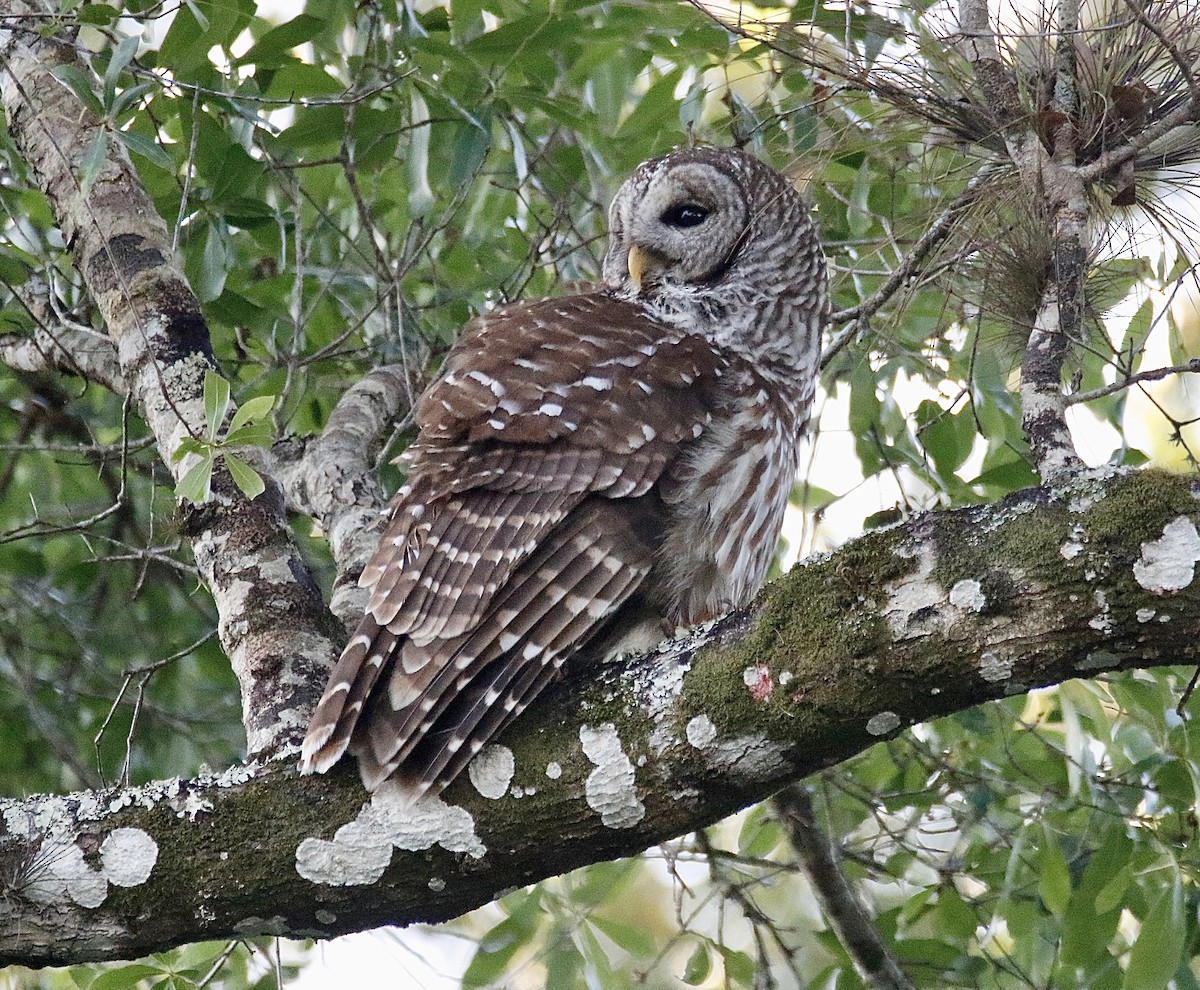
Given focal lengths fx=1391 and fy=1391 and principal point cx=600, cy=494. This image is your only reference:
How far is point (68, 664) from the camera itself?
15.1ft

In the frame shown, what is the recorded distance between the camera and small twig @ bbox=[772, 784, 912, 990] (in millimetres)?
3135

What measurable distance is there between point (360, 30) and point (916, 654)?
8.37ft

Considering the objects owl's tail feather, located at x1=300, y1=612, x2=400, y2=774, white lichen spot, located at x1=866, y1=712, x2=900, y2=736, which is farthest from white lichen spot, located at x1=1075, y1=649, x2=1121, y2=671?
owl's tail feather, located at x1=300, y1=612, x2=400, y2=774

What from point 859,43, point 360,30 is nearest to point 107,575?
point 360,30

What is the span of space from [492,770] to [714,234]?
1913mm

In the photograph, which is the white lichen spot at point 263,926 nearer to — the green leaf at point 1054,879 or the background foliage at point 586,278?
the background foliage at point 586,278

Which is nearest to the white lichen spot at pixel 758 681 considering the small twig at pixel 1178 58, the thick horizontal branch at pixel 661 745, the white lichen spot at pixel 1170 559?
the thick horizontal branch at pixel 661 745

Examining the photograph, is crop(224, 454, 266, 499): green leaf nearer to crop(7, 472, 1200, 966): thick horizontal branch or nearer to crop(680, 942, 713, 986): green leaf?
crop(7, 472, 1200, 966): thick horizontal branch

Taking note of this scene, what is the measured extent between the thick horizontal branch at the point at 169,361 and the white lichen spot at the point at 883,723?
3.51 ft

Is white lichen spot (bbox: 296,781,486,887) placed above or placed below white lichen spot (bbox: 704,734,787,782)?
above

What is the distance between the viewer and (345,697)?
228cm

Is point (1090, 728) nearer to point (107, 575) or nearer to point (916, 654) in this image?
point (916, 654)

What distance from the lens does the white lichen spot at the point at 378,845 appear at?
213cm

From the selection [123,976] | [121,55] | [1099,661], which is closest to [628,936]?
[123,976]
